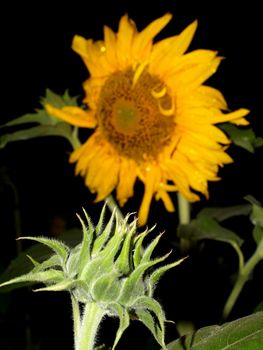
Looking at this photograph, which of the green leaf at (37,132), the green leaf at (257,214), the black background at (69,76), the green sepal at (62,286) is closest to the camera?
the green sepal at (62,286)

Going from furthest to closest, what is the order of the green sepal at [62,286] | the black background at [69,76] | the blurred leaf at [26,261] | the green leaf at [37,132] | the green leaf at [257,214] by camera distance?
1. the black background at [69,76]
2. the green leaf at [37,132]
3. the green leaf at [257,214]
4. the blurred leaf at [26,261]
5. the green sepal at [62,286]

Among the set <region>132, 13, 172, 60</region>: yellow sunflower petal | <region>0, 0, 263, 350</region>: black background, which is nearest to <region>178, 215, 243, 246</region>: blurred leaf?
<region>132, 13, 172, 60</region>: yellow sunflower petal

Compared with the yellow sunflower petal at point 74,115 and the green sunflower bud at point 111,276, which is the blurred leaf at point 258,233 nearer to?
the yellow sunflower petal at point 74,115

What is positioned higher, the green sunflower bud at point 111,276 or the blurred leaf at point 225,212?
the green sunflower bud at point 111,276

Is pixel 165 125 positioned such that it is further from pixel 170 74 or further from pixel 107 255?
pixel 107 255

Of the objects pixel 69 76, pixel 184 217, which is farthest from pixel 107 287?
pixel 69 76

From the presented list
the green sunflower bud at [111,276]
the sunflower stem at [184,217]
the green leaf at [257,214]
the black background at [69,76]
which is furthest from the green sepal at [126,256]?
the black background at [69,76]

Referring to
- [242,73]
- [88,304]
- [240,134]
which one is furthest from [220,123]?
[242,73]
